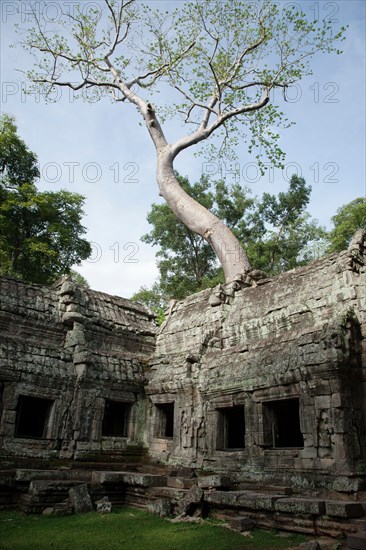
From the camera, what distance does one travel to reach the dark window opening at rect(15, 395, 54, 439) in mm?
10195

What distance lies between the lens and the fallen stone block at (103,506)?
7770 mm

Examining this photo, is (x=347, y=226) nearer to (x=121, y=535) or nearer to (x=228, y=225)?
(x=228, y=225)

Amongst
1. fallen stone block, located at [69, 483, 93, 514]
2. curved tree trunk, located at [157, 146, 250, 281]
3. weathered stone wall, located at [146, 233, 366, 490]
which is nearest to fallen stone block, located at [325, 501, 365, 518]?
weathered stone wall, located at [146, 233, 366, 490]

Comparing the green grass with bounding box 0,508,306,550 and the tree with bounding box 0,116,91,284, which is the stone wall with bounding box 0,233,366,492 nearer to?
the green grass with bounding box 0,508,306,550

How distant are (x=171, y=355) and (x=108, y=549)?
21.6 feet

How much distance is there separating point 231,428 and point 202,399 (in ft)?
3.58

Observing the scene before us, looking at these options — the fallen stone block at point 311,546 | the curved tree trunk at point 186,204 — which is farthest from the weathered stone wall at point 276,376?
the curved tree trunk at point 186,204

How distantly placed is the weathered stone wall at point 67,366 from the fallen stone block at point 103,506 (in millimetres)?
2134

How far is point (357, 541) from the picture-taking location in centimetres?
491

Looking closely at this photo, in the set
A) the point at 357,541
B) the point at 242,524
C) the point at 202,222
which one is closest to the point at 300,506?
the point at 242,524

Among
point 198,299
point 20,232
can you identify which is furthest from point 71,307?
point 20,232

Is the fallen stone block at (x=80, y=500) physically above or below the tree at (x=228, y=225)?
below

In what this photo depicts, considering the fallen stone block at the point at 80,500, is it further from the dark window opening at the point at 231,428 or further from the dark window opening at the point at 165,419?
the dark window opening at the point at 165,419

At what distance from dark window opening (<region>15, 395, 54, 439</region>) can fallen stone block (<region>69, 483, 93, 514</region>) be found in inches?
99.5
